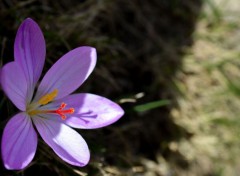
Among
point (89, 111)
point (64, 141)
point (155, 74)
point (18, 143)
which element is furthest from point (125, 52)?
point (18, 143)

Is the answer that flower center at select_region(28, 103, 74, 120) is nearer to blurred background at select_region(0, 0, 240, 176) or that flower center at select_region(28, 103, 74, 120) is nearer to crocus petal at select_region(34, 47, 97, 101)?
crocus petal at select_region(34, 47, 97, 101)

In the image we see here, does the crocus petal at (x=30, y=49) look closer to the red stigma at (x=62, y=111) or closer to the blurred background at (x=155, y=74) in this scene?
the red stigma at (x=62, y=111)

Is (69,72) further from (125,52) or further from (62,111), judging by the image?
(125,52)

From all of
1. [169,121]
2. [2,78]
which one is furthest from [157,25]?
[2,78]

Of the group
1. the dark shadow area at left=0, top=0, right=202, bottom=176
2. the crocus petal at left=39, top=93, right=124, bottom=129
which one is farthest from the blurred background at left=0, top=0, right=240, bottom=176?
the crocus petal at left=39, top=93, right=124, bottom=129

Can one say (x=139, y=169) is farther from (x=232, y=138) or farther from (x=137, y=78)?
(x=232, y=138)

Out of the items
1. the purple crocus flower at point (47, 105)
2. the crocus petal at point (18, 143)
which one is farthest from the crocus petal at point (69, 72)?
the crocus petal at point (18, 143)
